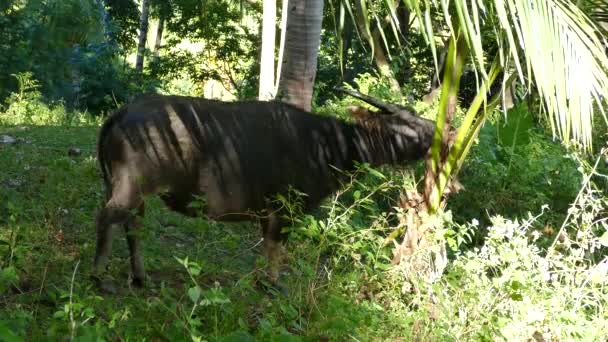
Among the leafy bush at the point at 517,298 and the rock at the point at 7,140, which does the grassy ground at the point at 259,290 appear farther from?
the rock at the point at 7,140

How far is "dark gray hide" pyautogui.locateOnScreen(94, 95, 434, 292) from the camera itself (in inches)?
194

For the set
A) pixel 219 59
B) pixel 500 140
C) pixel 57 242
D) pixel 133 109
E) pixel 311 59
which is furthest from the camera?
pixel 219 59

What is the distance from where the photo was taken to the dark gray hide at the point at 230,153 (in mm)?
4926

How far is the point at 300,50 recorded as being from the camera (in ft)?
21.5

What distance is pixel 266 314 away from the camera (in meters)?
3.94

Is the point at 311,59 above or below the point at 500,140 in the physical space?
above

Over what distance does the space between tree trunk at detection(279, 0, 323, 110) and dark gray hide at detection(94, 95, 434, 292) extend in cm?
65

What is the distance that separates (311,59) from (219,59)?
12533 millimetres

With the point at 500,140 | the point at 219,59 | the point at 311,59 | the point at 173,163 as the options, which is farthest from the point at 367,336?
the point at 219,59

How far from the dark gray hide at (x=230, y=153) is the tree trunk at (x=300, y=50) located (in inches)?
25.5

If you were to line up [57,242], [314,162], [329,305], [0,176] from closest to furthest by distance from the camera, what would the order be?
[329,305]
[57,242]
[314,162]
[0,176]

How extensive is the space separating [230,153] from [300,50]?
1.45 m

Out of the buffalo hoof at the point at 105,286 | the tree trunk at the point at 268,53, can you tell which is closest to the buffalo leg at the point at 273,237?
the buffalo hoof at the point at 105,286

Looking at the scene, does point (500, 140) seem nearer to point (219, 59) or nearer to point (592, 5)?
point (592, 5)
